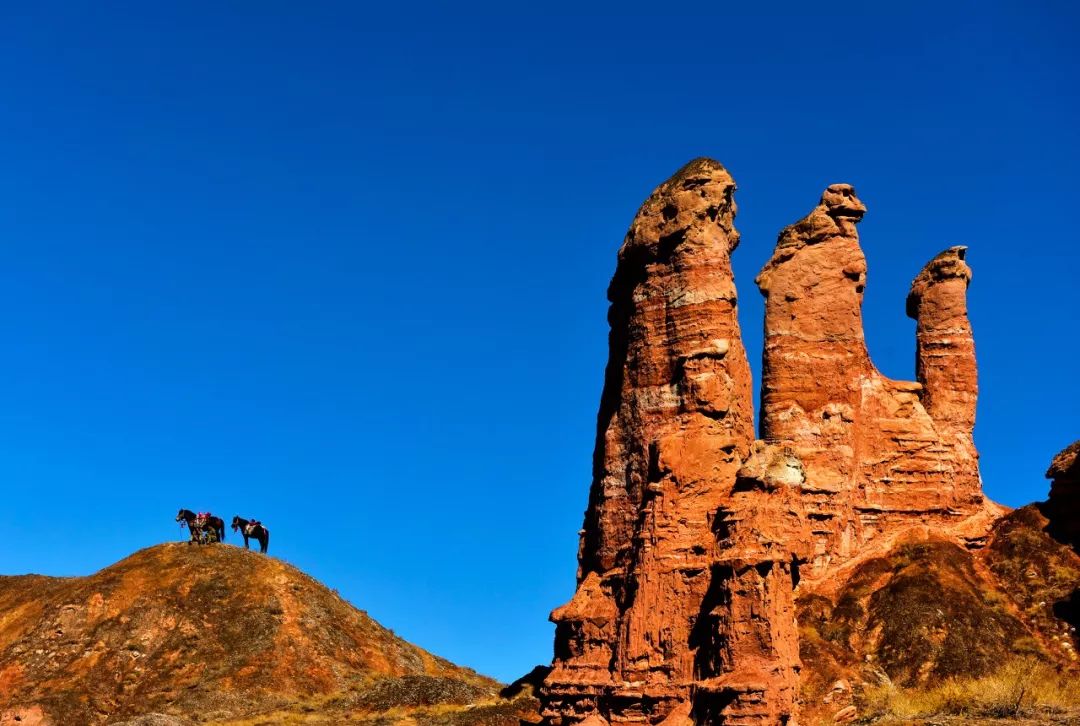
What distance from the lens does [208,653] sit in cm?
5488

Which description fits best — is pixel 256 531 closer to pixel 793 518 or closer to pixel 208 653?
pixel 208 653

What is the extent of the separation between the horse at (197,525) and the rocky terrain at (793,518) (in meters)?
30.0

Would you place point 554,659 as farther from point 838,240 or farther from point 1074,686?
point 838,240

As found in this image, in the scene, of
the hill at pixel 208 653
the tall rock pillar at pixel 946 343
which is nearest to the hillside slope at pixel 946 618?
the tall rock pillar at pixel 946 343

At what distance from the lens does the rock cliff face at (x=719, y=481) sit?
32.8 m

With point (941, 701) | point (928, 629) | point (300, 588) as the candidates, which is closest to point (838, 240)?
point (928, 629)

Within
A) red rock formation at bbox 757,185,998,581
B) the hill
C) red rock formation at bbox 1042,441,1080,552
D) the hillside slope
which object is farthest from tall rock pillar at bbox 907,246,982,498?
the hill

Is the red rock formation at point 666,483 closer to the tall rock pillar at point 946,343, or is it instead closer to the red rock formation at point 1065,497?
the tall rock pillar at point 946,343

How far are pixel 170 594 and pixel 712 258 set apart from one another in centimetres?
3466

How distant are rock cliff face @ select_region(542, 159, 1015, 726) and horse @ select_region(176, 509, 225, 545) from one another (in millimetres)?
29297

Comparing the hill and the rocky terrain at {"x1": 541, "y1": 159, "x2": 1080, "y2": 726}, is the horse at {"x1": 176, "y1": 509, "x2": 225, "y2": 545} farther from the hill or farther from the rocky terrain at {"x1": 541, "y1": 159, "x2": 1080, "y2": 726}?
the rocky terrain at {"x1": 541, "y1": 159, "x2": 1080, "y2": 726}

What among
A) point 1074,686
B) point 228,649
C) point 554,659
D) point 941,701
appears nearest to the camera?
point 941,701

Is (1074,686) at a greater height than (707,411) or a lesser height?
lesser

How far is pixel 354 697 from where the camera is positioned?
4947cm
